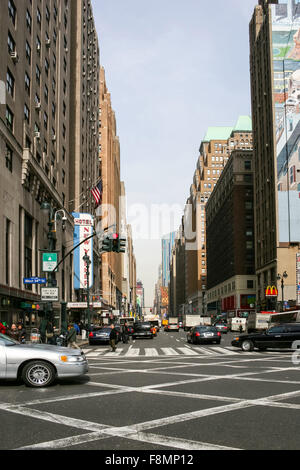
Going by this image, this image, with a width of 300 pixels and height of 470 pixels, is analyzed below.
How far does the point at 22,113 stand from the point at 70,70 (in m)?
30.0

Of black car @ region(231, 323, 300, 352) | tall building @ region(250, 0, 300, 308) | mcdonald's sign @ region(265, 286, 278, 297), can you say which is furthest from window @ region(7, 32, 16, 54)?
mcdonald's sign @ region(265, 286, 278, 297)

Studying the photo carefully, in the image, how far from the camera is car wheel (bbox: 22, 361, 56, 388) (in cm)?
1219

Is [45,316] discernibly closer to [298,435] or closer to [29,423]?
[29,423]

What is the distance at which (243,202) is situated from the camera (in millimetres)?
118188

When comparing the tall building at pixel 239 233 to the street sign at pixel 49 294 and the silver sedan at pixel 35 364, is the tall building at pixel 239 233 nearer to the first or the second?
the street sign at pixel 49 294

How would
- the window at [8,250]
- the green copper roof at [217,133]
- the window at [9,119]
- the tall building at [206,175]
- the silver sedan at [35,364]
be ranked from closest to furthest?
1. the silver sedan at [35,364]
2. the window at [8,250]
3. the window at [9,119]
4. the tall building at [206,175]
5. the green copper roof at [217,133]

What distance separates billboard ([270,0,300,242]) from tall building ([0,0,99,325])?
36159 mm

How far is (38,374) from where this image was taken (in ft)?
40.2

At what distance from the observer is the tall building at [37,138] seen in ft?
110

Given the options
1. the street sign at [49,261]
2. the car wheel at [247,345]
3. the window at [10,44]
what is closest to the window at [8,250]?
the street sign at [49,261]

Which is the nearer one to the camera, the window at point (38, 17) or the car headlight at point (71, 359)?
the car headlight at point (71, 359)

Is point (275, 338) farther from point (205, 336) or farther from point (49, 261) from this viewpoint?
point (49, 261)

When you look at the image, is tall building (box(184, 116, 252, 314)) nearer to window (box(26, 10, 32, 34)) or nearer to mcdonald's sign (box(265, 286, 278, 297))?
mcdonald's sign (box(265, 286, 278, 297))

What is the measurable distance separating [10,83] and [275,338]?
24898mm
